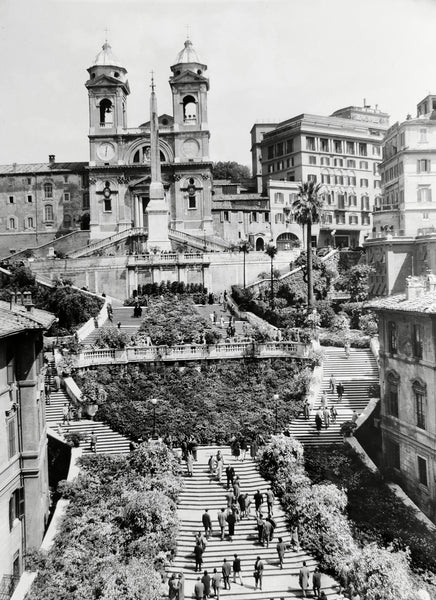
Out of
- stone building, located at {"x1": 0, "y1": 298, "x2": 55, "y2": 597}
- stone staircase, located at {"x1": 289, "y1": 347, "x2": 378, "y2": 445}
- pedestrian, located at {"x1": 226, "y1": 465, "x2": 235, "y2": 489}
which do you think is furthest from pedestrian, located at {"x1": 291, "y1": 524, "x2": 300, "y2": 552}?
stone building, located at {"x1": 0, "y1": 298, "x2": 55, "y2": 597}

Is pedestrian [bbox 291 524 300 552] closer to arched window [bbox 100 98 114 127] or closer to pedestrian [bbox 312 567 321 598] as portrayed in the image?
pedestrian [bbox 312 567 321 598]

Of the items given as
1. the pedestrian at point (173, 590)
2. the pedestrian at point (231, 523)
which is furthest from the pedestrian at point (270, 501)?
the pedestrian at point (173, 590)

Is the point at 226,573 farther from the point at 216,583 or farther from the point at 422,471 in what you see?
the point at 422,471

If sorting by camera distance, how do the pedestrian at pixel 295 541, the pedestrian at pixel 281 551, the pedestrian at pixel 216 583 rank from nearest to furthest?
the pedestrian at pixel 216 583, the pedestrian at pixel 281 551, the pedestrian at pixel 295 541

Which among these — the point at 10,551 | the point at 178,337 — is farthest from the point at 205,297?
the point at 10,551

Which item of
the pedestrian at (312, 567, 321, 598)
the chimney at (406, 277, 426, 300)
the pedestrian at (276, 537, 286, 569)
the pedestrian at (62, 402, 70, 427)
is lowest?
the pedestrian at (312, 567, 321, 598)

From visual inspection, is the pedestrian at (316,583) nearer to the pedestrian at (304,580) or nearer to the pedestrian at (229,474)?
the pedestrian at (304,580)
